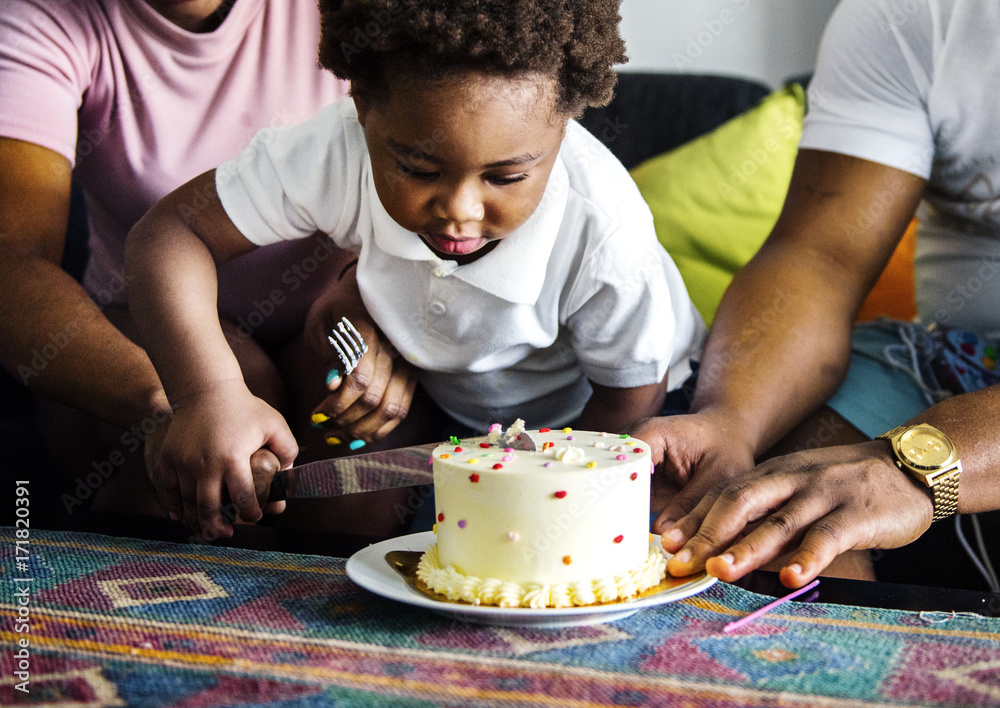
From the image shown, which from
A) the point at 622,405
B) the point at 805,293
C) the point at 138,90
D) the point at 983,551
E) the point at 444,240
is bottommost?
the point at 983,551

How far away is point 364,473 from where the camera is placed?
0.87m

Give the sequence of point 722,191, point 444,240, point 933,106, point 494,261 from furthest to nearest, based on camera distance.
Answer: point 722,191
point 933,106
point 494,261
point 444,240

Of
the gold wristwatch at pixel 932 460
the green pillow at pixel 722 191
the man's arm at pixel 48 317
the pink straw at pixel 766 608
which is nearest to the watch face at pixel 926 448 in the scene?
the gold wristwatch at pixel 932 460

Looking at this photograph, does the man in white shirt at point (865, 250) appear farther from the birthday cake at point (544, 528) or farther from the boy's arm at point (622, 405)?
the birthday cake at point (544, 528)

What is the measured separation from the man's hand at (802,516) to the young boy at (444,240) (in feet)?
0.90

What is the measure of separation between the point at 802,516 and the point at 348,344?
1.89 feet

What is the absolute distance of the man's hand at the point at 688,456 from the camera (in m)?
0.95

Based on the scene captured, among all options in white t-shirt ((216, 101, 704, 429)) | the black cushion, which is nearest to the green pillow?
the black cushion

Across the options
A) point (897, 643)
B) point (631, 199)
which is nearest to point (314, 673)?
point (897, 643)

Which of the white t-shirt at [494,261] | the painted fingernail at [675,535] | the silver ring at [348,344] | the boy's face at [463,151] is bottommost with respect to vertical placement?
the painted fingernail at [675,535]

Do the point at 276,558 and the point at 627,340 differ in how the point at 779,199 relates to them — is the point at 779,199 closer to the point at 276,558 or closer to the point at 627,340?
the point at 627,340

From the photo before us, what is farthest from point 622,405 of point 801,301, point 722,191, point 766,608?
point 722,191

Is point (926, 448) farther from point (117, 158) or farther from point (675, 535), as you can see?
point (117, 158)

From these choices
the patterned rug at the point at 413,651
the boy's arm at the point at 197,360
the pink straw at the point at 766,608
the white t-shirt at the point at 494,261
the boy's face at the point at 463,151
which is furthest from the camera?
the white t-shirt at the point at 494,261
